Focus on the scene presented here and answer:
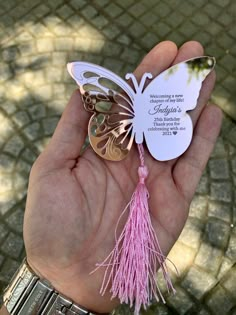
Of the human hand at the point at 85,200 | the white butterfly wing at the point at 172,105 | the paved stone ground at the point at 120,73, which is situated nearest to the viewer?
the human hand at the point at 85,200

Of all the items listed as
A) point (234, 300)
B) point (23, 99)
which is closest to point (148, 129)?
point (234, 300)

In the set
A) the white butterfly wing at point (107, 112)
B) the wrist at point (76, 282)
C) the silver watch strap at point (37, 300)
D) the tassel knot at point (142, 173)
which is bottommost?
the silver watch strap at point (37, 300)

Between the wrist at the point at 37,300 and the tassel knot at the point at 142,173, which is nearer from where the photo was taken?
the wrist at the point at 37,300

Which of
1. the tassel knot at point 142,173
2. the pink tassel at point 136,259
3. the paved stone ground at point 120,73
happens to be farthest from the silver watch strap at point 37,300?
the paved stone ground at point 120,73

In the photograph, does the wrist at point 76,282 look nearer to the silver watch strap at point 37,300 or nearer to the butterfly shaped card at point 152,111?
the silver watch strap at point 37,300

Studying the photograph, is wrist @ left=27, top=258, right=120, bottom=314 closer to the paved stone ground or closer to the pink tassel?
the pink tassel
